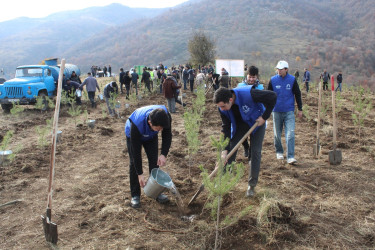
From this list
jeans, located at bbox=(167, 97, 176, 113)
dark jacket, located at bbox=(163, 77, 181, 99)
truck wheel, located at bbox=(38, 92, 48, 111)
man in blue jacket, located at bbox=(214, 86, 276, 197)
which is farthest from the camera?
truck wheel, located at bbox=(38, 92, 48, 111)

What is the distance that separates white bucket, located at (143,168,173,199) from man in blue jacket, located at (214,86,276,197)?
A: 0.77 meters

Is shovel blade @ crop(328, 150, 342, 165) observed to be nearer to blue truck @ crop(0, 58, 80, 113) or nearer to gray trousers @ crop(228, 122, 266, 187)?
gray trousers @ crop(228, 122, 266, 187)

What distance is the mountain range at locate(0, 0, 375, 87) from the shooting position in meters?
56.6

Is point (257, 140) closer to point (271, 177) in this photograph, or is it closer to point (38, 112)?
point (271, 177)

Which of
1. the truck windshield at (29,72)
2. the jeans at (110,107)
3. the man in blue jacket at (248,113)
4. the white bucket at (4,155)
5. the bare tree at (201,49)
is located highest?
the bare tree at (201,49)

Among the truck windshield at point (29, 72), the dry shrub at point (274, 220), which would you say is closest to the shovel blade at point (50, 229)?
the dry shrub at point (274, 220)

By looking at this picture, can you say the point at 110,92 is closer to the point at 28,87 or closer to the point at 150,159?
the point at 28,87

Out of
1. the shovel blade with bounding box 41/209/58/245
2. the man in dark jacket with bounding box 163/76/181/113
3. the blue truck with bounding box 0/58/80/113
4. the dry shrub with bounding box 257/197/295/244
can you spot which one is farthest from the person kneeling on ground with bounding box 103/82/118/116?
the dry shrub with bounding box 257/197/295/244

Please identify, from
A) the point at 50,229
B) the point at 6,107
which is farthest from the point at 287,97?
the point at 6,107

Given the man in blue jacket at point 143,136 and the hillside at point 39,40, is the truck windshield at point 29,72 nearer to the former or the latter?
the man in blue jacket at point 143,136

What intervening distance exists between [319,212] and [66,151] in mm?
4919

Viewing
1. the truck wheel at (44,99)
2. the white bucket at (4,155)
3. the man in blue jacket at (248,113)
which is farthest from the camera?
the truck wheel at (44,99)

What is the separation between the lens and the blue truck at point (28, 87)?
10.9 m

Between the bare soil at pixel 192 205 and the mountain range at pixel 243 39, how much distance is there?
3715 centimetres
